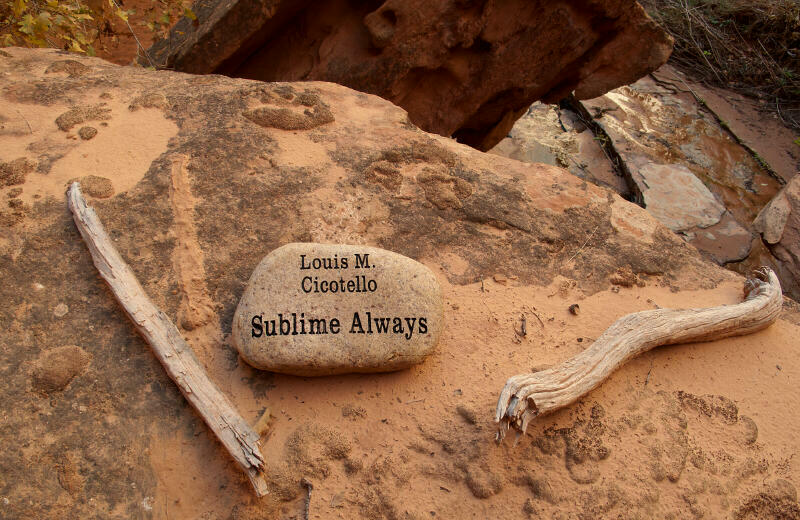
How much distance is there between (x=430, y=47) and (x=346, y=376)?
3206 millimetres

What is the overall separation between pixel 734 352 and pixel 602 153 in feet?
16.3

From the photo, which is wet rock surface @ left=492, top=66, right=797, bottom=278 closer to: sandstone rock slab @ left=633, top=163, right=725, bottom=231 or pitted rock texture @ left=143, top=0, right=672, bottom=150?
sandstone rock slab @ left=633, top=163, right=725, bottom=231

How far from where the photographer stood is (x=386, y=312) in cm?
230

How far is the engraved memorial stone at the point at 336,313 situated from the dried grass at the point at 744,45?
716cm

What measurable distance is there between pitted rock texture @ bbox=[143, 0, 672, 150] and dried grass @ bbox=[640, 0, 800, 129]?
363 centimetres

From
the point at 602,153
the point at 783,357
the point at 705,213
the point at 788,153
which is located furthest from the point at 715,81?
the point at 783,357

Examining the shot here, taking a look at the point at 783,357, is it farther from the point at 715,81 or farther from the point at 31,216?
the point at 715,81

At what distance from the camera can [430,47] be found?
186 inches

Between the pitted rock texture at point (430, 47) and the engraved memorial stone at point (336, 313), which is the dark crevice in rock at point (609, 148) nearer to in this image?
the pitted rock texture at point (430, 47)

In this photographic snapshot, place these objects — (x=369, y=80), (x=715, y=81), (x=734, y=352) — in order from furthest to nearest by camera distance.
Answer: (x=715, y=81)
(x=369, y=80)
(x=734, y=352)

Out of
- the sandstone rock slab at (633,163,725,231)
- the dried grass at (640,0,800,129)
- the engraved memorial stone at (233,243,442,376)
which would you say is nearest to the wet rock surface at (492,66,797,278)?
the sandstone rock slab at (633,163,725,231)

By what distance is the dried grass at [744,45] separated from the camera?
25.1 ft

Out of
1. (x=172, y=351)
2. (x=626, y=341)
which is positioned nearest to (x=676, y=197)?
(x=626, y=341)

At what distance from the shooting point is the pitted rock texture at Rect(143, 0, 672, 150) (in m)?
4.62
